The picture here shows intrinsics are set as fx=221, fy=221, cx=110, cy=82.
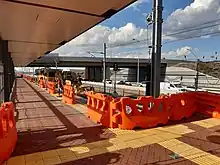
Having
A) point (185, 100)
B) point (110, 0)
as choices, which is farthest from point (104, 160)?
→ point (185, 100)

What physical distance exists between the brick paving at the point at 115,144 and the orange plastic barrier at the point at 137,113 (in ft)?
0.95

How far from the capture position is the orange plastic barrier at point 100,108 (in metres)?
6.96

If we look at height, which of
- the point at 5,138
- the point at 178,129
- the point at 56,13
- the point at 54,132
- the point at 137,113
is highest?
the point at 56,13

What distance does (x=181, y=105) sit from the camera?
25.1 ft

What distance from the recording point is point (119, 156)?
4574 mm

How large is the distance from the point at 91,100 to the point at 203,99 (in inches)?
164

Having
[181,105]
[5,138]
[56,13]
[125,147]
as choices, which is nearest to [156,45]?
[181,105]

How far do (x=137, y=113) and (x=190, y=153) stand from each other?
228cm

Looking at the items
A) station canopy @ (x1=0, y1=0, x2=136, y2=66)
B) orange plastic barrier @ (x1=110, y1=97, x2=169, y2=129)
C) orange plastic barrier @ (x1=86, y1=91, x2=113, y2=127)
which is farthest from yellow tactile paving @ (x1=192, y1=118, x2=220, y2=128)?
station canopy @ (x1=0, y1=0, x2=136, y2=66)

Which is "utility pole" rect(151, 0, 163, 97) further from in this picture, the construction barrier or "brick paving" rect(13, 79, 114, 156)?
"brick paving" rect(13, 79, 114, 156)

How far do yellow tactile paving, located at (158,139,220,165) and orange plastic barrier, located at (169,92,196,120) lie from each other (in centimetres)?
210

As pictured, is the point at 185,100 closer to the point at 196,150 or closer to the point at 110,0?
the point at 196,150

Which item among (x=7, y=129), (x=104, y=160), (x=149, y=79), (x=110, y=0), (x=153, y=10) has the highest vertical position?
(x=153, y=10)

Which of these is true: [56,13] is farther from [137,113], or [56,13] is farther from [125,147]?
[137,113]
